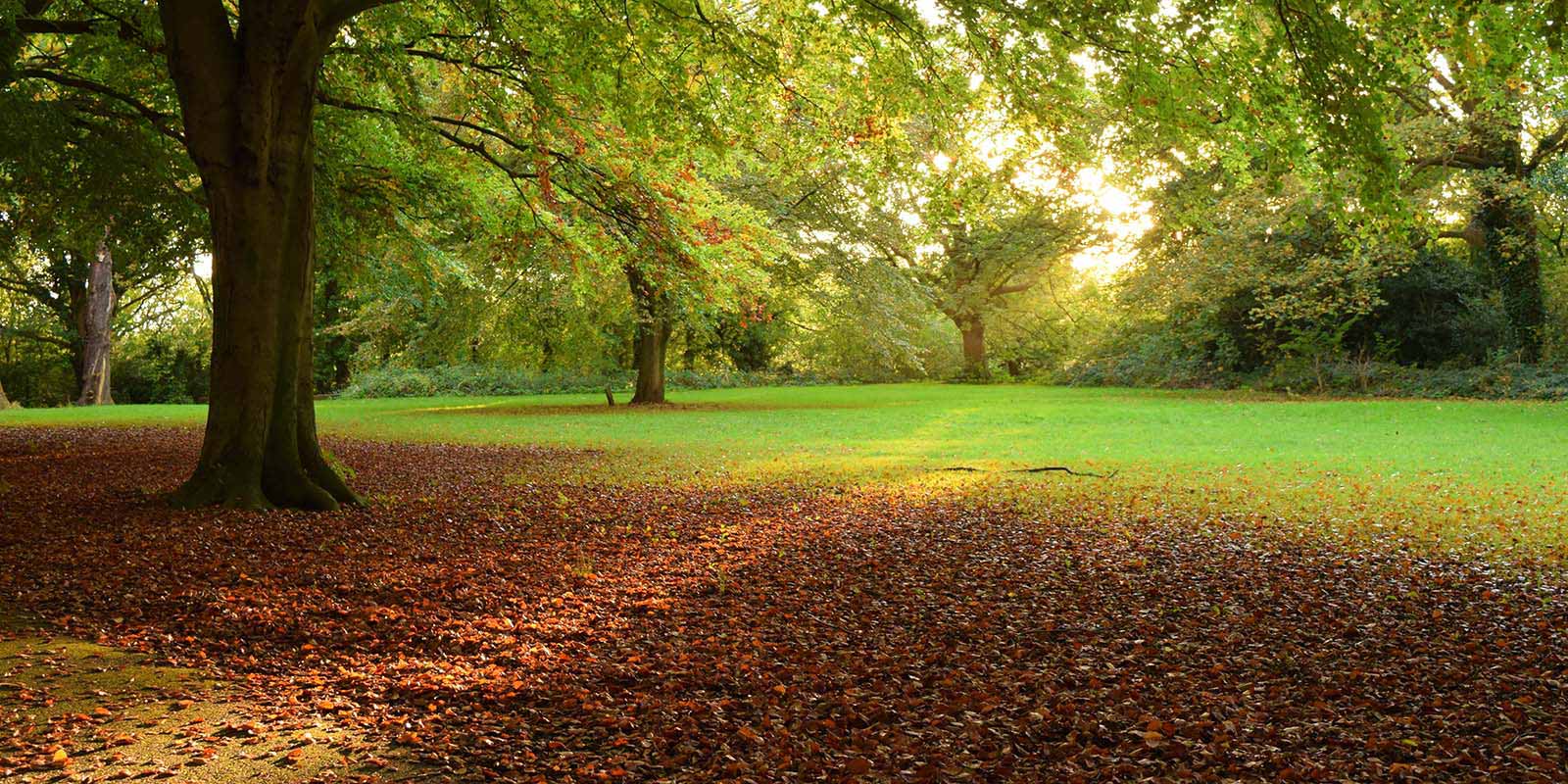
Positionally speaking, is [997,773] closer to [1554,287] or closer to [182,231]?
[182,231]

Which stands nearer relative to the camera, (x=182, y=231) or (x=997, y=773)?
(x=997, y=773)

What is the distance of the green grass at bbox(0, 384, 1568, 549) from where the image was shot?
32.6 ft

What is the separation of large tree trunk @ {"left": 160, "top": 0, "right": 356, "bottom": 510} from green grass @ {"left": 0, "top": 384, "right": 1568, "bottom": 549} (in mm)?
4299

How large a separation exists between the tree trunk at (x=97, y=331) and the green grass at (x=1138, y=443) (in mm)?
7640

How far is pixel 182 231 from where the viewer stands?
14977mm

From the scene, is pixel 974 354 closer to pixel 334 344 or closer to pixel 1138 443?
pixel 334 344

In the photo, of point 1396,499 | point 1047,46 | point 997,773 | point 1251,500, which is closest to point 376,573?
point 997,773

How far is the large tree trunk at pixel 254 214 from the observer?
8.30m

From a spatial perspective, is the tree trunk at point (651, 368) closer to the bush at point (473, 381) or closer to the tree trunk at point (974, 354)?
the bush at point (473, 381)

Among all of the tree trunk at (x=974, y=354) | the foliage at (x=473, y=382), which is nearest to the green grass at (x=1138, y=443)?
the foliage at (x=473, y=382)

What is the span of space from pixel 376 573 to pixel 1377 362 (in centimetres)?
2894

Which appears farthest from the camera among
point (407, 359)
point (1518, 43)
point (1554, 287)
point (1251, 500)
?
point (407, 359)

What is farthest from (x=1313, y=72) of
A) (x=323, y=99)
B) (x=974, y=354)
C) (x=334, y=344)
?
(x=334, y=344)

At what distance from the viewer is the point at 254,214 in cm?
845
